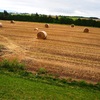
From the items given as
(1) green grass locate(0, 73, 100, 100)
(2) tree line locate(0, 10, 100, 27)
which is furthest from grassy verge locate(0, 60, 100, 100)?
(2) tree line locate(0, 10, 100, 27)

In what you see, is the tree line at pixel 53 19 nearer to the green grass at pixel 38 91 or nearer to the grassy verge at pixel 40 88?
the grassy verge at pixel 40 88

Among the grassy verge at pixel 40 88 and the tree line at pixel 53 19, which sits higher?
the grassy verge at pixel 40 88

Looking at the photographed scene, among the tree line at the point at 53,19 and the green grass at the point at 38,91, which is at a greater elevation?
the green grass at the point at 38,91

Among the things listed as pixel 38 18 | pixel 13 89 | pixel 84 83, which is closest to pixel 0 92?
pixel 13 89

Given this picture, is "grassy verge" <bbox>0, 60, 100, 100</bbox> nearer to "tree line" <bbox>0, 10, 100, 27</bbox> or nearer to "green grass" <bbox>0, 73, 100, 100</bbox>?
"green grass" <bbox>0, 73, 100, 100</bbox>

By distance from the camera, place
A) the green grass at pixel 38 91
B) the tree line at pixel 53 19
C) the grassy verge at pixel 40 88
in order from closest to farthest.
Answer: the green grass at pixel 38 91 < the grassy verge at pixel 40 88 < the tree line at pixel 53 19

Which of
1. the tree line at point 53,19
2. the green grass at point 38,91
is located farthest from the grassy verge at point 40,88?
the tree line at point 53,19

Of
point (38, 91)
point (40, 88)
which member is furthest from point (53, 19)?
point (38, 91)

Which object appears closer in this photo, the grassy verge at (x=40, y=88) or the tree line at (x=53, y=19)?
the grassy verge at (x=40, y=88)

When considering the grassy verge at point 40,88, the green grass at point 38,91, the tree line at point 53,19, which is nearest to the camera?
the green grass at point 38,91

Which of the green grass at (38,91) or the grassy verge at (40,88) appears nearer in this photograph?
the green grass at (38,91)

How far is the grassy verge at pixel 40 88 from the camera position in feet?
32.0

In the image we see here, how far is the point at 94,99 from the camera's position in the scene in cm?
1000

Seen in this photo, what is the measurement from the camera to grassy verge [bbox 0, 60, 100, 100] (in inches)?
384
